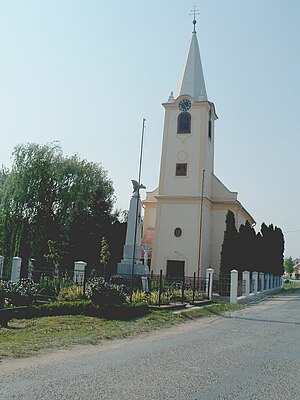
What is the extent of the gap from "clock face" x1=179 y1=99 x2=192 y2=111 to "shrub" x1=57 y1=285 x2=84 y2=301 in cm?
2252

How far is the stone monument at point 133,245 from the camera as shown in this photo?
2103 centimetres

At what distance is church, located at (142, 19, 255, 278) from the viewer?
3344 cm

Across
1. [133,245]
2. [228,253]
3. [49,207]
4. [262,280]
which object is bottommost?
[262,280]

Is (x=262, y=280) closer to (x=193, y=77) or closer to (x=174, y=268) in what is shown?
(x=174, y=268)

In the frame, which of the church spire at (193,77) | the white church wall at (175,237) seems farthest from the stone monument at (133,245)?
the church spire at (193,77)

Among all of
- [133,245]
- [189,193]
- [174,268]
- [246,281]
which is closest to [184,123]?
[189,193]

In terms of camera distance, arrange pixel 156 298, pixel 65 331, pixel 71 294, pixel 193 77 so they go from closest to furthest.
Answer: pixel 65 331 → pixel 71 294 → pixel 156 298 → pixel 193 77

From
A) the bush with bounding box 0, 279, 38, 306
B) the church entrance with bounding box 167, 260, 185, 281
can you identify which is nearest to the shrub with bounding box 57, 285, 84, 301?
the bush with bounding box 0, 279, 38, 306

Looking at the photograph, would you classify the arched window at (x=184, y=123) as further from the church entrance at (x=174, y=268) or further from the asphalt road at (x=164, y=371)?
the asphalt road at (x=164, y=371)

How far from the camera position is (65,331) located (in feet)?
34.7

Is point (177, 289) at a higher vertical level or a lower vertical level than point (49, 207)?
lower

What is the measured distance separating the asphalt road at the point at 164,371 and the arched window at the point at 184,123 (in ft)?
84.8

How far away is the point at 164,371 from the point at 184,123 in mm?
29820

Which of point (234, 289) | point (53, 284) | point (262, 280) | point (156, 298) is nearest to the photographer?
point (156, 298)
